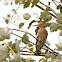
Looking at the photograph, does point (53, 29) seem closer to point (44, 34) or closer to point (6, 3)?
point (6, 3)

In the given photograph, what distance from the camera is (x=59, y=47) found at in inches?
12.6

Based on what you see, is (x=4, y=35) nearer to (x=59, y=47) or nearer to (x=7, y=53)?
(x=7, y=53)

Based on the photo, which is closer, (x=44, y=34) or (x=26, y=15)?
(x=26, y=15)

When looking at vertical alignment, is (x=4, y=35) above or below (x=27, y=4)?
below

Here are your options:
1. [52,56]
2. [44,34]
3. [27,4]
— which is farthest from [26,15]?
[44,34]

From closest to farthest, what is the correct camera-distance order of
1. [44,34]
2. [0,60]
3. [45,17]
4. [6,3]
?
[0,60]
[45,17]
[6,3]
[44,34]

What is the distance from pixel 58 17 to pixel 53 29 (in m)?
0.03

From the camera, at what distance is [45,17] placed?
0.38 meters

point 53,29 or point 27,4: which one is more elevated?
point 27,4

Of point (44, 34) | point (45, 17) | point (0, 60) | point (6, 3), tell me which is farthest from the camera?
point (44, 34)

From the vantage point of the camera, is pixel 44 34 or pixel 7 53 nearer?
pixel 7 53

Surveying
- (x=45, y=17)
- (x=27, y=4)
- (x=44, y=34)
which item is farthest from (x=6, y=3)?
(x=44, y=34)

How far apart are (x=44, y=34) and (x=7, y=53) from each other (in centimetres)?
159

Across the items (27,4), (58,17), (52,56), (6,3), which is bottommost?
(52,56)
